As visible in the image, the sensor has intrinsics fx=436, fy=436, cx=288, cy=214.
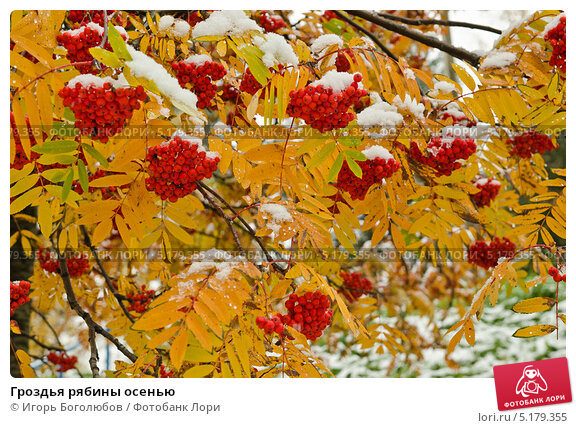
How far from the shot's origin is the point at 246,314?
2.85 feet

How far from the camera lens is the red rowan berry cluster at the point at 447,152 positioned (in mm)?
1000

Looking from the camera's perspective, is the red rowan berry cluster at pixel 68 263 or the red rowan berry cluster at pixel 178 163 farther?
the red rowan berry cluster at pixel 68 263

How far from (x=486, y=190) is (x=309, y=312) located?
39.0 inches

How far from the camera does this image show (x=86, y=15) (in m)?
1.08

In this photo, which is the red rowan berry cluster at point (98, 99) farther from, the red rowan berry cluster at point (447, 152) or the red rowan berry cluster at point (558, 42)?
the red rowan berry cluster at point (558, 42)

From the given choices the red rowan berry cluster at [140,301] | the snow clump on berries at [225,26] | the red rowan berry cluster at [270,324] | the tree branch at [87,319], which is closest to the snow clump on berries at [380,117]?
the snow clump on berries at [225,26]

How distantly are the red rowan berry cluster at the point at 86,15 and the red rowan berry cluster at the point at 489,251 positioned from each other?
1302 millimetres

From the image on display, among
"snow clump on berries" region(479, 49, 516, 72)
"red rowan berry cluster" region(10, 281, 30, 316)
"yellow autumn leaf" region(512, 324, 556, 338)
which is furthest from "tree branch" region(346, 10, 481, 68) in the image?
"red rowan berry cluster" region(10, 281, 30, 316)

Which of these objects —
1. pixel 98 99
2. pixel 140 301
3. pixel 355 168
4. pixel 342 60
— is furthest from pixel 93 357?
pixel 342 60

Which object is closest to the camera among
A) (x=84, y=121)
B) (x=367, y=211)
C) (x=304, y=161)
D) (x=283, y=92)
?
(x=84, y=121)
